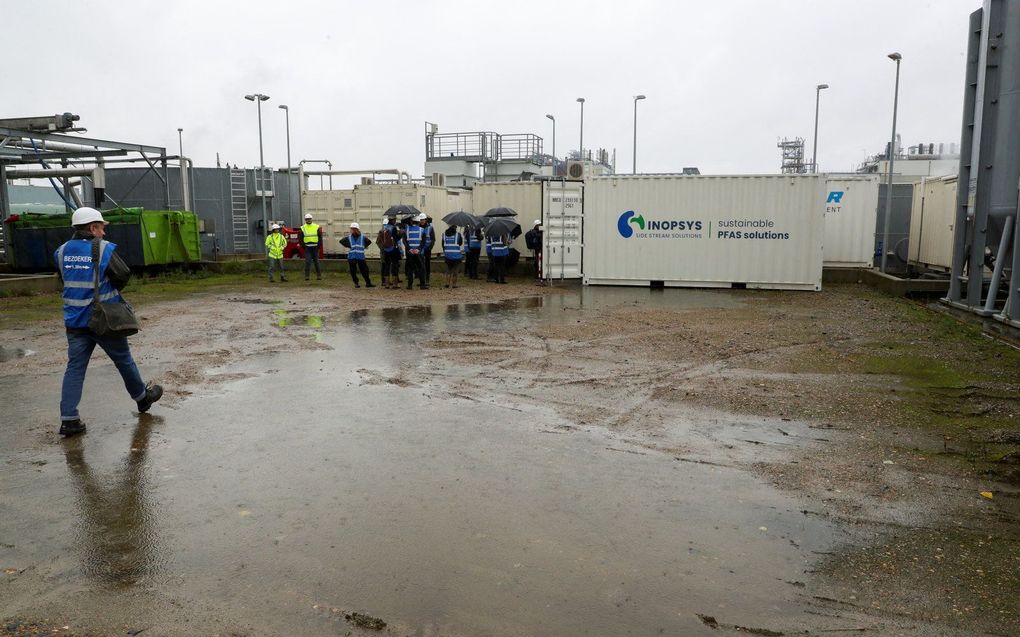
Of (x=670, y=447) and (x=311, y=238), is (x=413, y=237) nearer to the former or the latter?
(x=311, y=238)

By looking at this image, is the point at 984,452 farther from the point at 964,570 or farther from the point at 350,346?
the point at 350,346

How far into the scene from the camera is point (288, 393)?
8492mm

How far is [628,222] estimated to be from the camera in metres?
20.6

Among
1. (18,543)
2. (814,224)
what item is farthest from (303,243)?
(18,543)

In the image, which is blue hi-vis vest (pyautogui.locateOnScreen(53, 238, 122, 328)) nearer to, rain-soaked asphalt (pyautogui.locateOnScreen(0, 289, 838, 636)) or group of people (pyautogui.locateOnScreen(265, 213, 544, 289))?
rain-soaked asphalt (pyautogui.locateOnScreen(0, 289, 838, 636))

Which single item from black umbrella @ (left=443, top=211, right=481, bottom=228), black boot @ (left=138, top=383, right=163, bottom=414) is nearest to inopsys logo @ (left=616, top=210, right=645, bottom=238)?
black umbrella @ (left=443, top=211, right=481, bottom=228)

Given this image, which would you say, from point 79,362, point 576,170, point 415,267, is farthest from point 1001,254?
point 79,362

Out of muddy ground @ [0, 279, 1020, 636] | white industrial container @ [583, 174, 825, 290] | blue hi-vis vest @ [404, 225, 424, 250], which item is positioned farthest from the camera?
white industrial container @ [583, 174, 825, 290]

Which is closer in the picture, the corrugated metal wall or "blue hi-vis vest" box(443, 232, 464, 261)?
"blue hi-vis vest" box(443, 232, 464, 261)

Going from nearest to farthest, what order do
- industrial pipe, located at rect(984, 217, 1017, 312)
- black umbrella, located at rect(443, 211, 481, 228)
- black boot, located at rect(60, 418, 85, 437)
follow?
black boot, located at rect(60, 418, 85, 437) < industrial pipe, located at rect(984, 217, 1017, 312) < black umbrella, located at rect(443, 211, 481, 228)

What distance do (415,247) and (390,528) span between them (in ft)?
47.3

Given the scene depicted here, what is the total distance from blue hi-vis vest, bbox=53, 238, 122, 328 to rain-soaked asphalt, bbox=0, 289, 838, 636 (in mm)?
1115

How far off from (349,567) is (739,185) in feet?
57.7

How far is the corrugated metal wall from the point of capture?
106 ft
